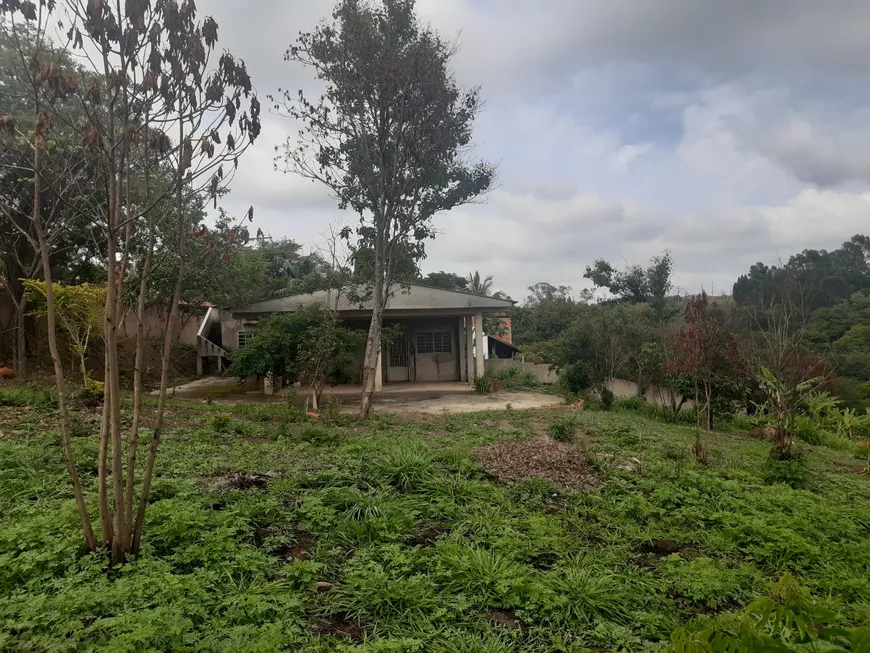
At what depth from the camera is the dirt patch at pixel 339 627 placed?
296 centimetres

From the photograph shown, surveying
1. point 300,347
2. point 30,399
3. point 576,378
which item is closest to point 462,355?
point 576,378

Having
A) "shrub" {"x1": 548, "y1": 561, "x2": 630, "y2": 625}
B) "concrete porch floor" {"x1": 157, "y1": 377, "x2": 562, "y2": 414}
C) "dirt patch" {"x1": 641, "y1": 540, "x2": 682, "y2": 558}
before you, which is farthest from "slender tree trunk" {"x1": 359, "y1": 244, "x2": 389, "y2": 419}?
"shrub" {"x1": 548, "y1": 561, "x2": 630, "y2": 625}

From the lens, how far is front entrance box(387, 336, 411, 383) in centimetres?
1919

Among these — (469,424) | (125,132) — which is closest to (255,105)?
(125,132)

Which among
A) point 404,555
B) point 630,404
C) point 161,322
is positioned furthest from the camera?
point 630,404

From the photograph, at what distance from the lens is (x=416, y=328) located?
19.1 metres

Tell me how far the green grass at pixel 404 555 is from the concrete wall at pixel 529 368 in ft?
47.3

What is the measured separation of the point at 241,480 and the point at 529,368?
696 inches

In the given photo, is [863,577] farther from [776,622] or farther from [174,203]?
[174,203]

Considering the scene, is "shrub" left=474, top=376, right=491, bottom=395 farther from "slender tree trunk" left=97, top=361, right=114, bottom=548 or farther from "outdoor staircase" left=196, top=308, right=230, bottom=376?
"slender tree trunk" left=97, top=361, right=114, bottom=548

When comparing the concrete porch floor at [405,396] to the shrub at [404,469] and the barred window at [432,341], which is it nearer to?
the barred window at [432,341]

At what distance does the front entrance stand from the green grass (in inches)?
484

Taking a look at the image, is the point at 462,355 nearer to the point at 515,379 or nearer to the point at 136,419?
the point at 515,379

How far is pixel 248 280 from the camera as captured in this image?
19.2 m
